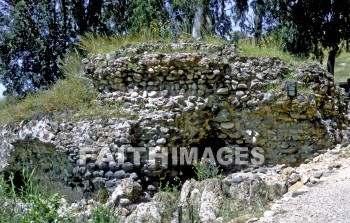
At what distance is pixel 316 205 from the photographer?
4.91 m

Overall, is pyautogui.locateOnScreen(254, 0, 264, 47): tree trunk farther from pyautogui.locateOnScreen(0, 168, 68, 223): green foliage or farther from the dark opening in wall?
pyautogui.locateOnScreen(0, 168, 68, 223): green foliage

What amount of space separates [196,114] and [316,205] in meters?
3.85

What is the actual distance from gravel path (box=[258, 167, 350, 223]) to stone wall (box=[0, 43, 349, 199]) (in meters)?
2.51

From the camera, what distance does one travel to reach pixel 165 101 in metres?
8.34

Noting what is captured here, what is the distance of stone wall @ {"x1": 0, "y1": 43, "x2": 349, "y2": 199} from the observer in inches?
318

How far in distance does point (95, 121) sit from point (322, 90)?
489 centimetres

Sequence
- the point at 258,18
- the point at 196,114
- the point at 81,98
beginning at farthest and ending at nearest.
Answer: the point at 258,18 → the point at 81,98 → the point at 196,114

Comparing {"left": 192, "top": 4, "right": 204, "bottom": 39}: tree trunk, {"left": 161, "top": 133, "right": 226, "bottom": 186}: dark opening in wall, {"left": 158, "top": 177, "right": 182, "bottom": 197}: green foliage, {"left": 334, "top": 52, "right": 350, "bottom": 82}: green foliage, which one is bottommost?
{"left": 158, "top": 177, "right": 182, "bottom": 197}: green foliage

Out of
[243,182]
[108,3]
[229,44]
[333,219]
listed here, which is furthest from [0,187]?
[108,3]

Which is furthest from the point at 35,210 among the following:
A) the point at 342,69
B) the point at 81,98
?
the point at 342,69

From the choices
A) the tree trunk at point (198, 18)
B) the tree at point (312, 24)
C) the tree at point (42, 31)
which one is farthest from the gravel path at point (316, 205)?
the tree at point (42, 31)

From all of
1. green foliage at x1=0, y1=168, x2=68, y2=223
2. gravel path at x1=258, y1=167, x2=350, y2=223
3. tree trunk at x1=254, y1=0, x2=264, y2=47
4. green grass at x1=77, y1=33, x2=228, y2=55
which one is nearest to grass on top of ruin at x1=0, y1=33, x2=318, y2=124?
green grass at x1=77, y1=33, x2=228, y2=55

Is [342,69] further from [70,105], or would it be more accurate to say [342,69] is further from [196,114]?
[70,105]

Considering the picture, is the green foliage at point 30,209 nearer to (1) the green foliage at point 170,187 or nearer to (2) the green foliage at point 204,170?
(1) the green foliage at point 170,187
